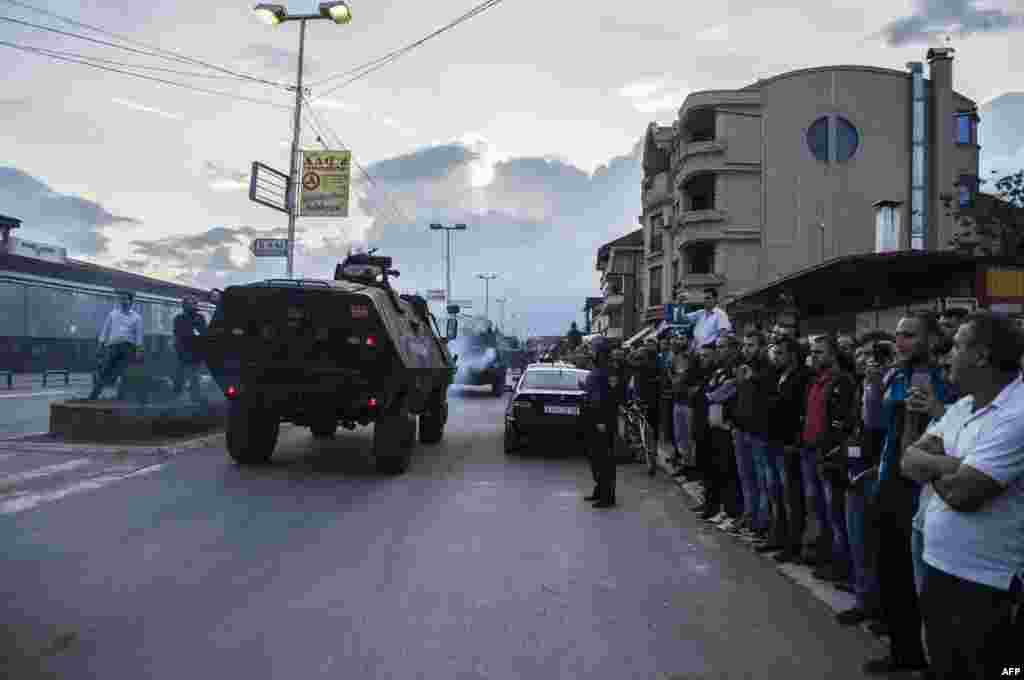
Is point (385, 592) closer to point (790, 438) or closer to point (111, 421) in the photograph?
point (790, 438)

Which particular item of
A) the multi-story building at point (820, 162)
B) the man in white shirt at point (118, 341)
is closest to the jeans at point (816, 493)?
the man in white shirt at point (118, 341)

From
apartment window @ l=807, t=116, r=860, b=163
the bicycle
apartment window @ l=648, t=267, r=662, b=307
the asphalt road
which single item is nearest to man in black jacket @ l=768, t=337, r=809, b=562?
the asphalt road

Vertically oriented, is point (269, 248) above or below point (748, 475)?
above

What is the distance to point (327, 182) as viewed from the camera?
1986 cm

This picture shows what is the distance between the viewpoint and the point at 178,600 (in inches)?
196

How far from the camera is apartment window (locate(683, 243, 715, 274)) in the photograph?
44656 millimetres

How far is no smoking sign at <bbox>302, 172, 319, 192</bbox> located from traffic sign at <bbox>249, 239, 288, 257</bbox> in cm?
148

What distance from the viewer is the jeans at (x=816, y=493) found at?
21.0 ft

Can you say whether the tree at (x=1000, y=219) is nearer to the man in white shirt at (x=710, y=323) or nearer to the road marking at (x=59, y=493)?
the man in white shirt at (x=710, y=323)

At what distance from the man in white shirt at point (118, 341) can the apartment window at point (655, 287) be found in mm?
41110

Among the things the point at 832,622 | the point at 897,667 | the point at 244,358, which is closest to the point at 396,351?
the point at 244,358

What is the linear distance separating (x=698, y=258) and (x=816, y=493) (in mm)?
39857

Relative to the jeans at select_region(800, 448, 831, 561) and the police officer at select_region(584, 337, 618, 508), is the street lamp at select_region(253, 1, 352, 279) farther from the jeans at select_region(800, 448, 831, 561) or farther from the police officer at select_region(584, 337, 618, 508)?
the jeans at select_region(800, 448, 831, 561)

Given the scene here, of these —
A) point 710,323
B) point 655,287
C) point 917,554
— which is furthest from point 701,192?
point 917,554
